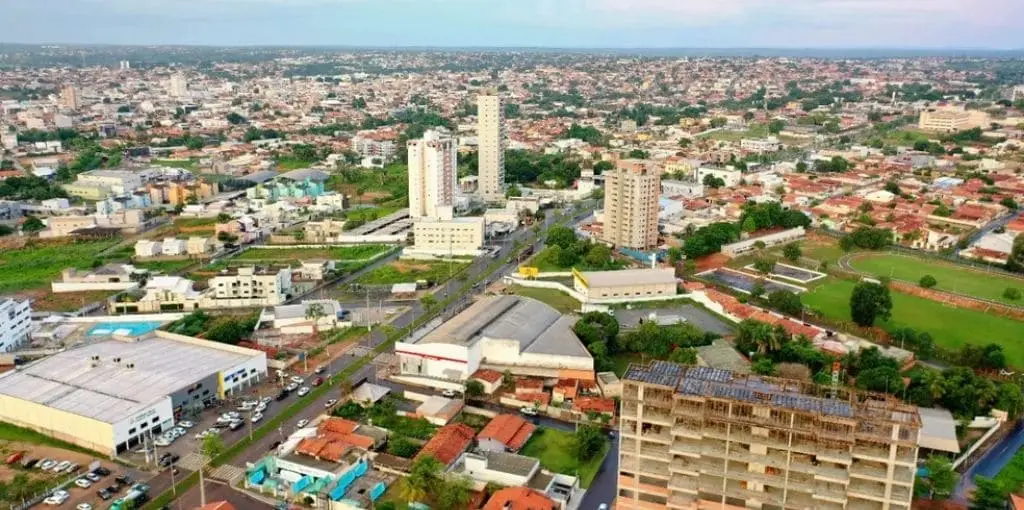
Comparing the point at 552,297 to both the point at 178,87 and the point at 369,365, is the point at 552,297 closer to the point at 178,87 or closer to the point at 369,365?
the point at 369,365

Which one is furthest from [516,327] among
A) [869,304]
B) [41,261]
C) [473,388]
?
[41,261]

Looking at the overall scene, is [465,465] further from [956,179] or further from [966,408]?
[956,179]

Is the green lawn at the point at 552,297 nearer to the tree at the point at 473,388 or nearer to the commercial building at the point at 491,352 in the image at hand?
the commercial building at the point at 491,352

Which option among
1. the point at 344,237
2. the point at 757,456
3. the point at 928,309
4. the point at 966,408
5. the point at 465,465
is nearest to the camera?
the point at 757,456

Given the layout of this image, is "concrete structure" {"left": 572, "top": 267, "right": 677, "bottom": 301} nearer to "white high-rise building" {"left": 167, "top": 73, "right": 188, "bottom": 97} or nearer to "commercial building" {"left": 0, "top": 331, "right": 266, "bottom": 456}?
"commercial building" {"left": 0, "top": 331, "right": 266, "bottom": 456}

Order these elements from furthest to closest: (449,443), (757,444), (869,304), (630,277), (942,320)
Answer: (630,277)
(942,320)
(869,304)
(449,443)
(757,444)

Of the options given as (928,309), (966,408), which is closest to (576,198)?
(928,309)

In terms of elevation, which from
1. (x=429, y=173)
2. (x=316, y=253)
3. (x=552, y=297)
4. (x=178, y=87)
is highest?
(x=178, y=87)
